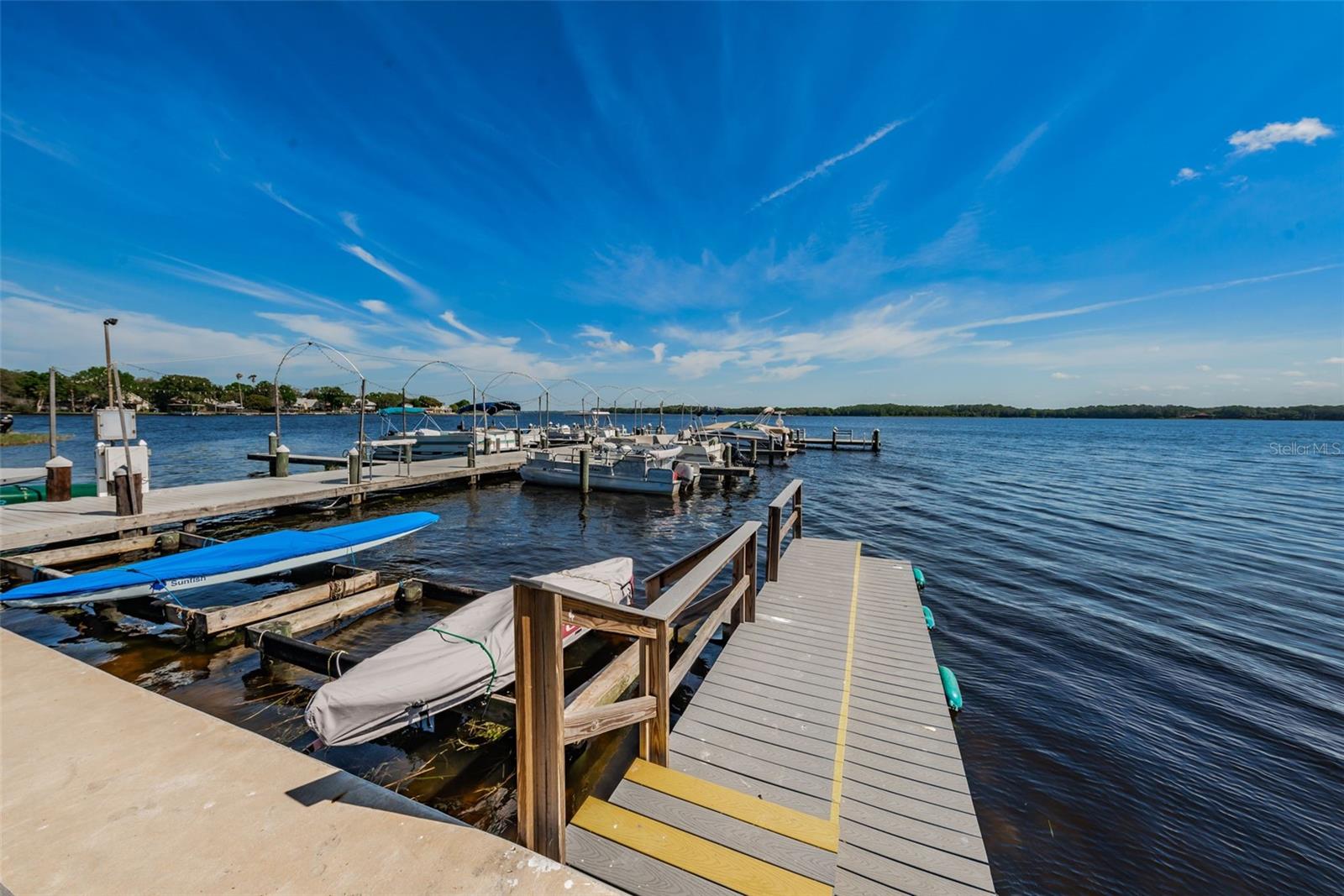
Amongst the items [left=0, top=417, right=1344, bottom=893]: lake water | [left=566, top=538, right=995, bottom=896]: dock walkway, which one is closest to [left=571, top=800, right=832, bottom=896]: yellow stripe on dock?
[left=566, top=538, right=995, bottom=896]: dock walkway

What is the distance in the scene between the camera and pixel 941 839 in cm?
316

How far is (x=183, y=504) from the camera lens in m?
13.0

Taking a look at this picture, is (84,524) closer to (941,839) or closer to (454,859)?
(454,859)

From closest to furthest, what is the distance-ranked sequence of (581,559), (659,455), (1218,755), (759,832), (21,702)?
(759,832)
(21,702)
(1218,755)
(581,559)
(659,455)

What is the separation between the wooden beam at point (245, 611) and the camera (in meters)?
6.93

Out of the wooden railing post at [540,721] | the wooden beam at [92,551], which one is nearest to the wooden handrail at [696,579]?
the wooden railing post at [540,721]

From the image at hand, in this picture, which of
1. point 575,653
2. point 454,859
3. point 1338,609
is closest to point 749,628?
point 575,653

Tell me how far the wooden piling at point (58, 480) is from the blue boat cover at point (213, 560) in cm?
673

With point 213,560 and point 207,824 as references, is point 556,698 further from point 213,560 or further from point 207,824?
point 213,560

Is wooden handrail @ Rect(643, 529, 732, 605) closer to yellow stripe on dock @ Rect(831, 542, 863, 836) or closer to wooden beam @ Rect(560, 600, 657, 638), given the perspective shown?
yellow stripe on dock @ Rect(831, 542, 863, 836)

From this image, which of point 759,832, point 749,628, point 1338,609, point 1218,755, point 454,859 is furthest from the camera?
point 1338,609

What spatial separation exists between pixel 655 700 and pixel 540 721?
1026mm

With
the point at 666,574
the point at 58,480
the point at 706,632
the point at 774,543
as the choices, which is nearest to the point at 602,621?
the point at 706,632

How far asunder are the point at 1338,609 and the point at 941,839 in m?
13.6
